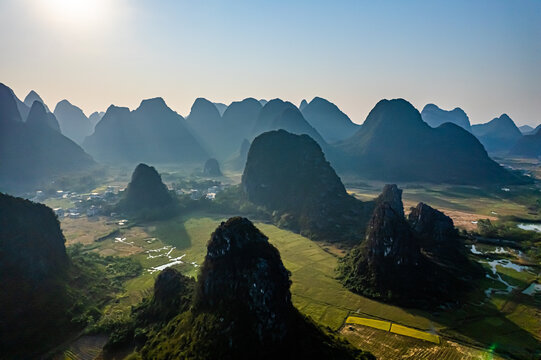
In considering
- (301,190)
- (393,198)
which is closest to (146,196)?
(301,190)

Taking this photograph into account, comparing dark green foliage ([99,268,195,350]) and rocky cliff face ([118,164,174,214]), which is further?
rocky cliff face ([118,164,174,214])

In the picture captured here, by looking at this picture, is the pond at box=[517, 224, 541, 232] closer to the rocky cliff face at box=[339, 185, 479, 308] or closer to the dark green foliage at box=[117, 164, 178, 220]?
the rocky cliff face at box=[339, 185, 479, 308]

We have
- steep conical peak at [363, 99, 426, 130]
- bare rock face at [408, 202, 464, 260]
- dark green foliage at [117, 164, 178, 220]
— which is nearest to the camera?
bare rock face at [408, 202, 464, 260]

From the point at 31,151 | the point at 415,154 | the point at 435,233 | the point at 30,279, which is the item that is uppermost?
the point at 415,154

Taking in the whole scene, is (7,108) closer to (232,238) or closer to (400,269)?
(232,238)

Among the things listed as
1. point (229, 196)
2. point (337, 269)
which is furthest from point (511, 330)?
point (229, 196)

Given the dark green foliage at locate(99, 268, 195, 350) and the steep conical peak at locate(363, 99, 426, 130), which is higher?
the steep conical peak at locate(363, 99, 426, 130)

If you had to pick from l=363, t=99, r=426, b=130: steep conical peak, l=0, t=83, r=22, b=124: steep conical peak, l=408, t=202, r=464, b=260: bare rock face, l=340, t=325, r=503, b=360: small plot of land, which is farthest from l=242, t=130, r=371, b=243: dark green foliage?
l=0, t=83, r=22, b=124: steep conical peak

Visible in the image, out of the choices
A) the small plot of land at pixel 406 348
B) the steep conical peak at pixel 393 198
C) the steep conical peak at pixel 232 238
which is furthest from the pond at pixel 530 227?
the steep conical peak at pixel 232 238
